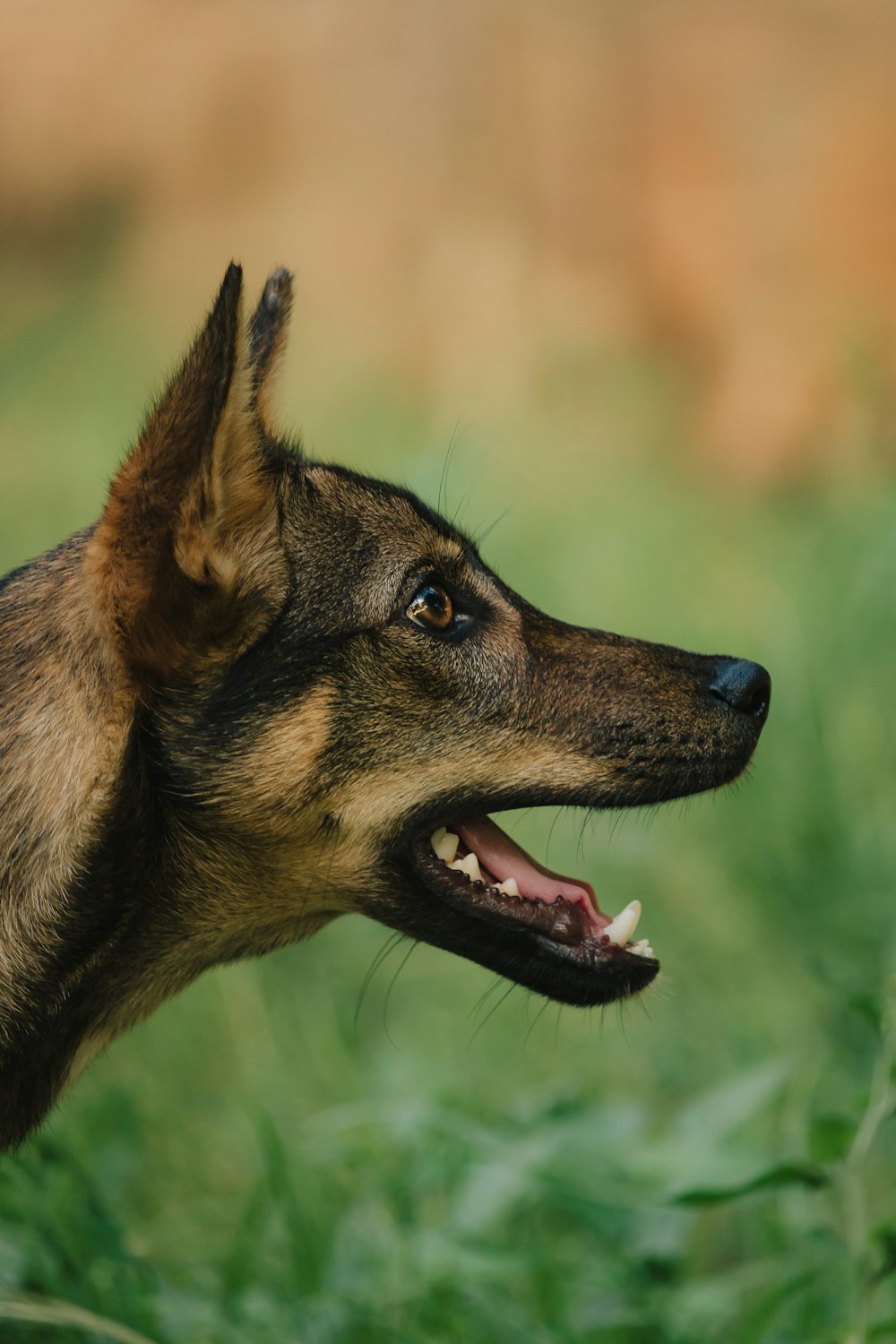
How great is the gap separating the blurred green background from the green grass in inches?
0.6

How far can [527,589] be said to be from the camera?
6984 millimetres

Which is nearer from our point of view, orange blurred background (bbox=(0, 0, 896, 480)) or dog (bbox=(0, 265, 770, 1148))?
dog (bbox=(0, 265, 770, 1148))

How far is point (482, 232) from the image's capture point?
32.6 feet

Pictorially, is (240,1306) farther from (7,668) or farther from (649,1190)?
(7,668)

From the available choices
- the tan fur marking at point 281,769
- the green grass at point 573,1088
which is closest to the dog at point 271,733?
the tan fur marking at point 281,769

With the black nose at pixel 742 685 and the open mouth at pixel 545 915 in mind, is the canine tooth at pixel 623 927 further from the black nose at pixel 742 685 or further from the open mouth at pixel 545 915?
the black nose at pixel 742 685

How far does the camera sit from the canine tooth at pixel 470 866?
2730 mm

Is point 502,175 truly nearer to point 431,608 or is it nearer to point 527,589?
point 527,589

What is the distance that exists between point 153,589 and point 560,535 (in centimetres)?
575

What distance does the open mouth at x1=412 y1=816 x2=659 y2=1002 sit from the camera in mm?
2678

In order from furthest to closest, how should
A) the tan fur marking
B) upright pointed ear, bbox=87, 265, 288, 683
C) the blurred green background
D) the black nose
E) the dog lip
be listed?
the blurred green background → the black nose → the dog lip → the tan fur marking → upright pointed ear, bbox=87, 265, 288, 683

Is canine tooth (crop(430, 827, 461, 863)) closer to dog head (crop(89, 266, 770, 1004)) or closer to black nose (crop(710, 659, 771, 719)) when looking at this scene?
dog head (crop(89, 266, 770, 1004))

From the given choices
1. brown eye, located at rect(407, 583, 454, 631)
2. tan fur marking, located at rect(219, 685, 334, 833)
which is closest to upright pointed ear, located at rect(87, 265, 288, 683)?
tan fur marking, located at rect(219, 685, 334, 833)

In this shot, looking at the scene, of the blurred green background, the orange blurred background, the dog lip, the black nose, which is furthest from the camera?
the orange blurred background
